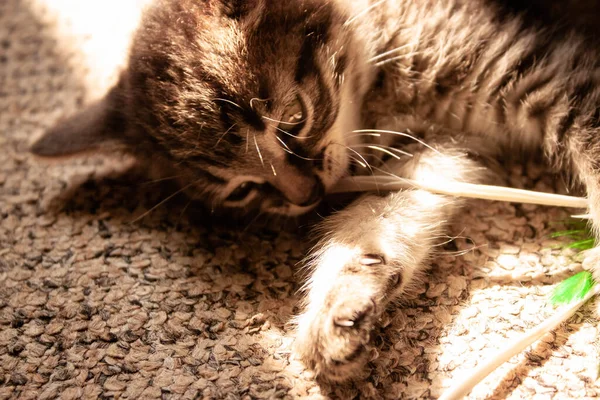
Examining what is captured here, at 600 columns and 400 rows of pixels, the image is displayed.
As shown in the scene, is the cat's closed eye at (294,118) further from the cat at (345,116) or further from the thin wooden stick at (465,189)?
the thin wooden stick at (465,189)

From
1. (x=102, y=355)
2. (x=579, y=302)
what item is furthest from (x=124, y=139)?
(x=579, y=302)

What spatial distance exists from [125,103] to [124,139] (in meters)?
0.12

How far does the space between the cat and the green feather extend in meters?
0.18

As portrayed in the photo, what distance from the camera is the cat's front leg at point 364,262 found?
4.67ft

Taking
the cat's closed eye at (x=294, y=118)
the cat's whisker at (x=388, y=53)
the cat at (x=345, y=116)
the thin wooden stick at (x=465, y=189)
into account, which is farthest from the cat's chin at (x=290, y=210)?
the cat's whisker at (x=388, y=53)

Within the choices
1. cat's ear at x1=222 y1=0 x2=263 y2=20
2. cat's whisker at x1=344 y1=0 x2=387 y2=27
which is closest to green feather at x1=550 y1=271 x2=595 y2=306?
cat's whisker at x1=344 y1=0 x2=387 y2=27

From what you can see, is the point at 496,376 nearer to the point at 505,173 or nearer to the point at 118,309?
the point at 505,173

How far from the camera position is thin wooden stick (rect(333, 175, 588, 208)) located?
1.73m

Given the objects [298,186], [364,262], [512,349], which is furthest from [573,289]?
[298,186]

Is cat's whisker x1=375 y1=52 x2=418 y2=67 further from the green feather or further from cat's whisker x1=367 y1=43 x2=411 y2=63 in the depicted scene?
the green feather

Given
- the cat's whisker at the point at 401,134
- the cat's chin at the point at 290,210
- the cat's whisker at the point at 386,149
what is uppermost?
the cat's whisker at the point at 401,134

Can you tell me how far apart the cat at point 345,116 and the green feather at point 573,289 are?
0.57 ft

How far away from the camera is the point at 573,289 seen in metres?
1.57

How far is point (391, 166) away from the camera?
6.37ft
